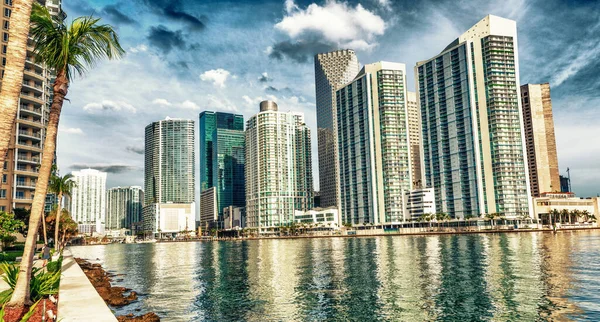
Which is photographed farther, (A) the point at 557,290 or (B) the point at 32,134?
(B) the point at 32,134

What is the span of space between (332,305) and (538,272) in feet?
100

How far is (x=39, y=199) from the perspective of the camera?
82.0ft

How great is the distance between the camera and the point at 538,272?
5388 cm

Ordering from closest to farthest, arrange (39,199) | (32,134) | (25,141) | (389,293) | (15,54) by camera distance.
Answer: (15,54) < (39,199) < (389,293) < (32,134) < (25,141)

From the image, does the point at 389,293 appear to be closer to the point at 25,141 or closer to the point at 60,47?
the point at 60,47

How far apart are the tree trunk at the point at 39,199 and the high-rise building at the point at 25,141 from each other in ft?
316

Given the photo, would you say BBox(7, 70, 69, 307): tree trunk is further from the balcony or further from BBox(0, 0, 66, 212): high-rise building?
the balcony

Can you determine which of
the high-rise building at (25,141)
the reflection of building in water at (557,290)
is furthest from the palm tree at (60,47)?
the high-rise building at (25,141)

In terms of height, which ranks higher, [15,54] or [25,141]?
[25,141]

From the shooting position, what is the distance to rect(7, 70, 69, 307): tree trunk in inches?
927

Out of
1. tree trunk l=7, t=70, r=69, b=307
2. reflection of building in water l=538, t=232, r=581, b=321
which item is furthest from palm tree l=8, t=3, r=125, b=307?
reflection of building in water l=538, t=232, r=581, b=321

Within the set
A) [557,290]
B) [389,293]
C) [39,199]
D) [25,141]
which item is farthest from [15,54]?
[25,141]

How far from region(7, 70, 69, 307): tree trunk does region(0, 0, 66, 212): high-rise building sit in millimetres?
96264

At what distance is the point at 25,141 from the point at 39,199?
108174 mm
